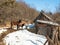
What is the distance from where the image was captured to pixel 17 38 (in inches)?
446

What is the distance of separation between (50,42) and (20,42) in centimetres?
322

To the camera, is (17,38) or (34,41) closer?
(34,41)

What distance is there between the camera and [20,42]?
10180mm

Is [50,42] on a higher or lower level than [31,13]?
higher

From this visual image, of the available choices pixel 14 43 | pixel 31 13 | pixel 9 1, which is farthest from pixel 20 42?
pixel 31 13

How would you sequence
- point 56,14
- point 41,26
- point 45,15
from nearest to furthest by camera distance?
point 41,26 < point 45,15 < point 56,14

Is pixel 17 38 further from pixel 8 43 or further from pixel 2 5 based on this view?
pixel 2 5

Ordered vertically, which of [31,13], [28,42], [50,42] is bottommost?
[31,13]

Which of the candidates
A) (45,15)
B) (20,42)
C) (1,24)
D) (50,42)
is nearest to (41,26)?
(45,15)

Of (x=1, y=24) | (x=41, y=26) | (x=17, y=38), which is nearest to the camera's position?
(x=17, y=38)

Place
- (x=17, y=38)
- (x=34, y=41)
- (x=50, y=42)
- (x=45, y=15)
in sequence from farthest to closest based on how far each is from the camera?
(x=45, y=15)
(x=17, y=38)
(x=34, y=41)
(x=50, y=42)

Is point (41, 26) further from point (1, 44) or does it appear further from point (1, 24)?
point (1, 24)

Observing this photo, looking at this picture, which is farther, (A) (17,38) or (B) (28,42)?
(A) (17,38)

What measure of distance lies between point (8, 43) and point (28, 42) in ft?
4.06
